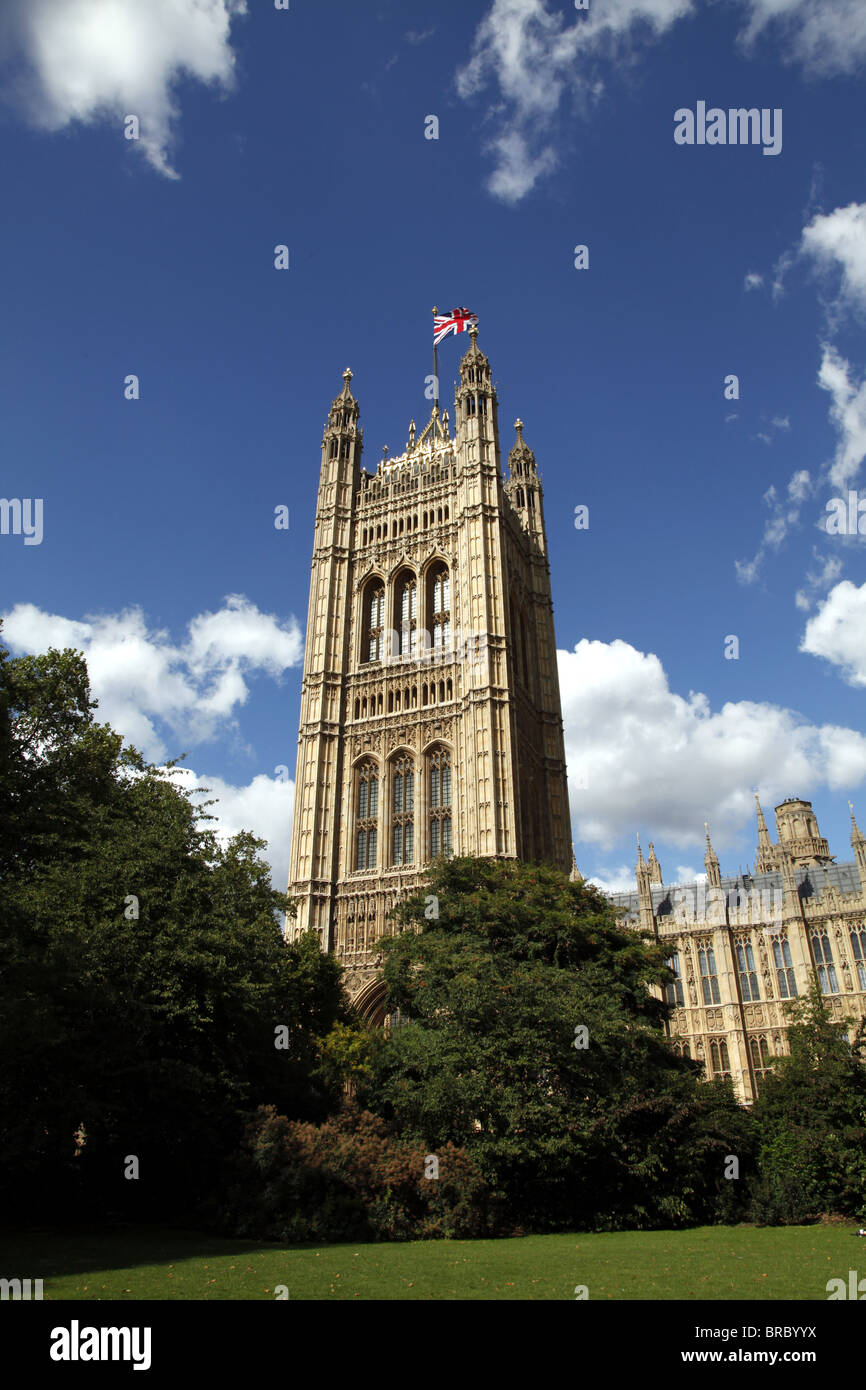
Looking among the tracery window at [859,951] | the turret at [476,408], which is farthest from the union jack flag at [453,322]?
the tracery window at [859,951]

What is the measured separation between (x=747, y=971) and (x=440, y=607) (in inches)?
1094

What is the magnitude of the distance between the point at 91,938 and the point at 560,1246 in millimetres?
10637

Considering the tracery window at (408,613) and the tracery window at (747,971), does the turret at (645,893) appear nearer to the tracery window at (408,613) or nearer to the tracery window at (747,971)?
the tracery window at (747,971)

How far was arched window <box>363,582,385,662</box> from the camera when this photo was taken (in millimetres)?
47219

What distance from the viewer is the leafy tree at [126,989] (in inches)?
621

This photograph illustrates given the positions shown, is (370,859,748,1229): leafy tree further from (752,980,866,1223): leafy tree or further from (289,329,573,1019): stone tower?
(289,329,573,1019): stone tower

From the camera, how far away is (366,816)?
42.2 meters

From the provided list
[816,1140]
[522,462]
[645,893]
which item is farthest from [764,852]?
[816,1140]

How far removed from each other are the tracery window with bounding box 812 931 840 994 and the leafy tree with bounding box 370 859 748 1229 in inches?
1151

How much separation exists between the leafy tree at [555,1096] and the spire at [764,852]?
52.3 meters
